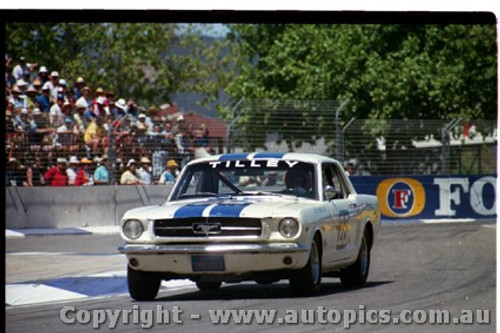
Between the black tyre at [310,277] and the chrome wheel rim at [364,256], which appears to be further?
the chrome wheel rim at [364,256]

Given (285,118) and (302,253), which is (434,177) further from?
(302,253)

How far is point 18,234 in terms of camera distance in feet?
23.1

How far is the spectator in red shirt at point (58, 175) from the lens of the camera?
8424mm

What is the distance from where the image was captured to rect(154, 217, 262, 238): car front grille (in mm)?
5641

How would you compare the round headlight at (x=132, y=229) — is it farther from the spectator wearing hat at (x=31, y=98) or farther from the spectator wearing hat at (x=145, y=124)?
the spectator wearing hat at (x=145, y=124)

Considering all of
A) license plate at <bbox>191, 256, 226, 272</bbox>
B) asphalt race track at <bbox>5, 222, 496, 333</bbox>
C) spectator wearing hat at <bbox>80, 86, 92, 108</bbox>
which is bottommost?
asphalt race track at <bbox>5, 222, 496, 333</bbox>

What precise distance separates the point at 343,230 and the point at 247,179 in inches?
29.1

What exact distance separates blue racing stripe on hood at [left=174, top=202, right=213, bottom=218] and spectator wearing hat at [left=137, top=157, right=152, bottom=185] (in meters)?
1.48

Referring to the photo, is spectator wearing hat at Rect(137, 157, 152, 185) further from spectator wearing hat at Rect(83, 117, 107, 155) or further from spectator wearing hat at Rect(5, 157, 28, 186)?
spectator wearing hat at Rect(5, 157, 28, 186)

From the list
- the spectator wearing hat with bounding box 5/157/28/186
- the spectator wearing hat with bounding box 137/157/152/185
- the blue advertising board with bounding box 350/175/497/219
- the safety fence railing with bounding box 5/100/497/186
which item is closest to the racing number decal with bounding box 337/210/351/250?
the blue advertising board with bounding box 350/175/497/219

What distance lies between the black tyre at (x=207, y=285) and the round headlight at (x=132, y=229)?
2.00 feet

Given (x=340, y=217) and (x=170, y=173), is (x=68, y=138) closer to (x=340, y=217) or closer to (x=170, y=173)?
(x=170, y=173)

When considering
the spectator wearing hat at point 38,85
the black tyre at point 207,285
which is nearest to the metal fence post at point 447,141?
the spectator wearing hat at point 38,85

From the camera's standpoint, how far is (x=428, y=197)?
862 centimetres
